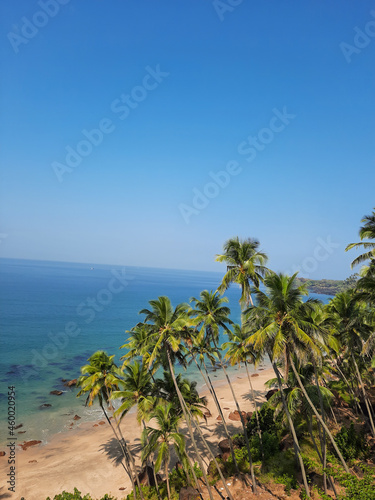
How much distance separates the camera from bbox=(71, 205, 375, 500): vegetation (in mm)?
19984

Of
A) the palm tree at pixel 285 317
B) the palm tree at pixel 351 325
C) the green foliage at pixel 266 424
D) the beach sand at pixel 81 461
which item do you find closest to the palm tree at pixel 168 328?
the palm tree at pixel 285 317

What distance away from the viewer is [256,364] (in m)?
20.9

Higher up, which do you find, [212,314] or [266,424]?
[212,314]

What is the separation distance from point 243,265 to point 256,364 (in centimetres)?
935

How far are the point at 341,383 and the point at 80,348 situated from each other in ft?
213

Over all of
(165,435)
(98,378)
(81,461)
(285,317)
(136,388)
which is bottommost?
(81,461)

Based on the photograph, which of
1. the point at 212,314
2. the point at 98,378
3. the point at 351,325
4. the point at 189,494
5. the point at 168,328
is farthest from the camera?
the point at 351,325

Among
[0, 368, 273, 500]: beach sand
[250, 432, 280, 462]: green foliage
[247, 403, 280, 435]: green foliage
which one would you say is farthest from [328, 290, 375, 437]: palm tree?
[0, 368, 273, 500]: beach sand

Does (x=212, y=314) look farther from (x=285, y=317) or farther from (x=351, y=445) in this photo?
(x=351, y=445)

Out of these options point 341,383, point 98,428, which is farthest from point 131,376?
point 341,383

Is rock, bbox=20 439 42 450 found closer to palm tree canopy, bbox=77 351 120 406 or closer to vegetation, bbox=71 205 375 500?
vegetation, bbox=71 205 375 500

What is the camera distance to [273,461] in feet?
92.0

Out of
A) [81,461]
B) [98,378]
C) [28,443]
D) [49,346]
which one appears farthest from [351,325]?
[49,346]

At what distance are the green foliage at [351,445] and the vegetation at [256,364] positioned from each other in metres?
0.08
